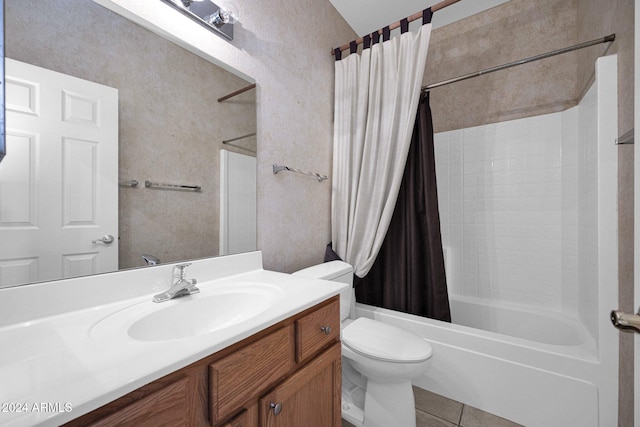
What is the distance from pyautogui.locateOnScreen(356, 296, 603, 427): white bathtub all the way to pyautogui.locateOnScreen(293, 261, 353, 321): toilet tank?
0.27m

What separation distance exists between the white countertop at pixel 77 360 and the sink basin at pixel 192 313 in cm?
5

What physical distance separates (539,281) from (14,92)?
281cm

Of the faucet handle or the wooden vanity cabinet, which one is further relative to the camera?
the faucet handle

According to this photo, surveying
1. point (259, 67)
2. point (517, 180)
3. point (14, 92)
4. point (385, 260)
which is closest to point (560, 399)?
point (385, 260)

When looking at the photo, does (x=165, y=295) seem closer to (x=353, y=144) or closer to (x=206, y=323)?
(x=206, y=323)

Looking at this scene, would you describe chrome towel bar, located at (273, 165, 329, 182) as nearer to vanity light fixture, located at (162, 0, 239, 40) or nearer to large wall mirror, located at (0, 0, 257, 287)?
large wall mirror, located at (0, 0, 257, 287)

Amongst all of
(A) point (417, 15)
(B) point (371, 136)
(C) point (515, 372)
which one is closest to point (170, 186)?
(B) point (371, 136)

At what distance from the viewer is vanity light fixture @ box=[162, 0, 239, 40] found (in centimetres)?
104

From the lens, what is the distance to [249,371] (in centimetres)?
63

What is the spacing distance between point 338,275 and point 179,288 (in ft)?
2.87

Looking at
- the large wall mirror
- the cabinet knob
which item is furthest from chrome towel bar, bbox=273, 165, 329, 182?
the cabinet knob

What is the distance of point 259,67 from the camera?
1.38 m

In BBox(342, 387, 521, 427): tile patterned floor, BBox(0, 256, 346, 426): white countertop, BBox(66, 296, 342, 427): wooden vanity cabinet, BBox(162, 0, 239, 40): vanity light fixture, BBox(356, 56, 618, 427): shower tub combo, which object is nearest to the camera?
BBox(0, 256, 346, 426): white countertop

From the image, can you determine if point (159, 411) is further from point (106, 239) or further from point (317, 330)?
point (106, 239)
